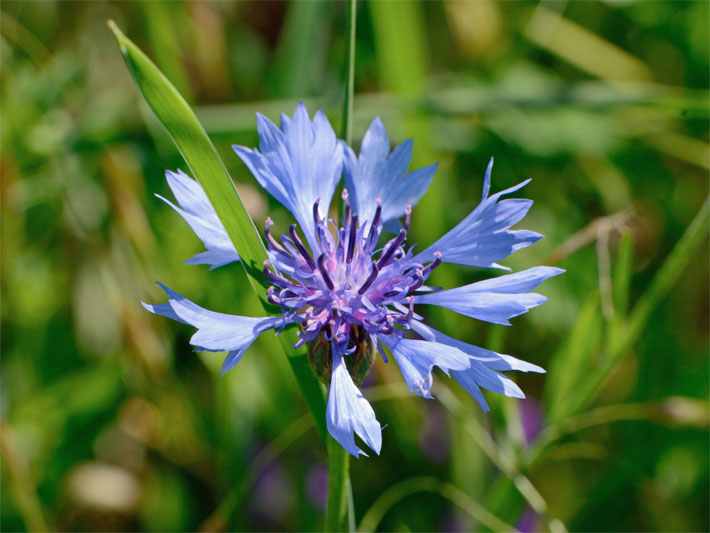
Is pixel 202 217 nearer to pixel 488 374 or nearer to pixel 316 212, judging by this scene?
pixel 316 212

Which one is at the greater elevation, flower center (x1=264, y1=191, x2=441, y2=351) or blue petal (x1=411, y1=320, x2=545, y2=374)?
flower center (x1=264, y1=191, x2=441, y2=351)

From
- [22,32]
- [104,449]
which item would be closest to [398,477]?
[104,449]

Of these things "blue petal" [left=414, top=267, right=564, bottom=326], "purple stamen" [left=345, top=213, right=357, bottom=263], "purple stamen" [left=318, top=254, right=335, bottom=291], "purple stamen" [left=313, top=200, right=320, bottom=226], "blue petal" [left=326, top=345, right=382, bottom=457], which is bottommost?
"blue petal" [left=326, top=345, right=382, bottom=457]

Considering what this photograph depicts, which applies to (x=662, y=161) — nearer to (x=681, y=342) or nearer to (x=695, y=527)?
(x=681, y=342)

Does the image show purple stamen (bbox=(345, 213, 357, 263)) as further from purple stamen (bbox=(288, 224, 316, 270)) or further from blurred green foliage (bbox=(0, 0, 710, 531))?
blurred green foliage (bbox=(0, 0, 710, 531))

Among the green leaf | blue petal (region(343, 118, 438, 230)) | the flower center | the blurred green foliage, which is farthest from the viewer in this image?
the blurred green foliage

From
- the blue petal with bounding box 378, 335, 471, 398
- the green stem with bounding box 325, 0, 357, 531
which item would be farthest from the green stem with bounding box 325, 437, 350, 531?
the blue petal with bounding box 378, 335, 471, 398

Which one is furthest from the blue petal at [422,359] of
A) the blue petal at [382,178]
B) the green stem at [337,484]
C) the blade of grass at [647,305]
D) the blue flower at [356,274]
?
the blade of grass at [647,305]

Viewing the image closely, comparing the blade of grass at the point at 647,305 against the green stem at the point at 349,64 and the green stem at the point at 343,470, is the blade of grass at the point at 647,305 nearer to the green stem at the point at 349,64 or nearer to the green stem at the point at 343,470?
the green stem at the point at 343,470
